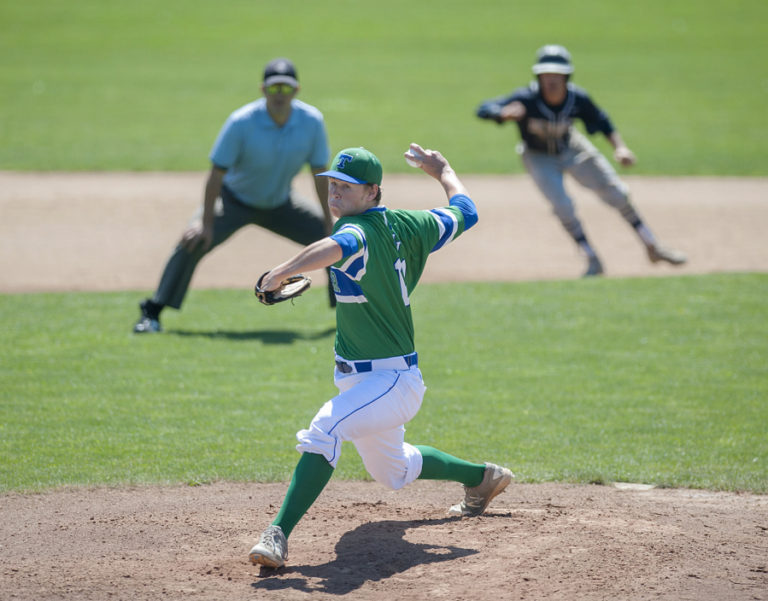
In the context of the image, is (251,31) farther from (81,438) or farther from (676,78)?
(81,438)

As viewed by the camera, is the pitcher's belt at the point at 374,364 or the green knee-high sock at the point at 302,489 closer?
the green knee-high sock at the point at 302,489

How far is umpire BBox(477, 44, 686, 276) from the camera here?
10.5 m

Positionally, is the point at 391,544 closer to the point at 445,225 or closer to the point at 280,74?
the point at 445,225

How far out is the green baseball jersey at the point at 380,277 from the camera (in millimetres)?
4391

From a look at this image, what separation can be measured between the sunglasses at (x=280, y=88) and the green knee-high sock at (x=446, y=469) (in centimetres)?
431

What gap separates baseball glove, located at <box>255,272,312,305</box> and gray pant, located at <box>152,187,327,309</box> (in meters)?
4.56

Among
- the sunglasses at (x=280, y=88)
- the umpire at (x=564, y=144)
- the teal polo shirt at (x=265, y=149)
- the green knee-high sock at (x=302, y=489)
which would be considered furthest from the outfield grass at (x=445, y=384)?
the sunglasses at (x=280, y=88)

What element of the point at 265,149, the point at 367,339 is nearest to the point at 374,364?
the point at 367,339

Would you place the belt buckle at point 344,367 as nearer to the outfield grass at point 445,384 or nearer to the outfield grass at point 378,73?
the outfield grass at point 445,384

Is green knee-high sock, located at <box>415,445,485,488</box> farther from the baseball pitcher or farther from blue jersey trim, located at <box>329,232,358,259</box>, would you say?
blue jersey trim, located at <box>329,232,358,259</box>

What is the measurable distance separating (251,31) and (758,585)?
32283 millimetres

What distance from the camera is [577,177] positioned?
1106 cm

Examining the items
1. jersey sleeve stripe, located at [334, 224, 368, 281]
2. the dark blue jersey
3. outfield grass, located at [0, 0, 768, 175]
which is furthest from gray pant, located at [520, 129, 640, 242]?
jersey sleeve stripe, located at [334, 224, 368, 281]

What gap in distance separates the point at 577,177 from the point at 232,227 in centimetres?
424
